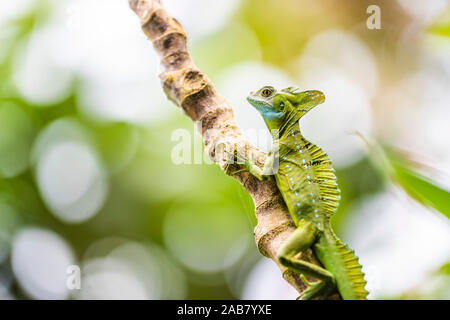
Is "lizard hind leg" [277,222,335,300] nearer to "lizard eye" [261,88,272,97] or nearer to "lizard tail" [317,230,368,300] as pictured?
"lizard tail" [317,230,368,300]

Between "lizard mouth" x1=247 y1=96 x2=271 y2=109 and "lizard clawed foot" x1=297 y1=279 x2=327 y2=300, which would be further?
"lizard mouth" x1=247 y1=96 x2=271 y2=109

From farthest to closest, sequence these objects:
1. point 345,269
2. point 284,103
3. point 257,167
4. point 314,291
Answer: point 284,103 < point 257,167 < point 345,269 < point 314,291

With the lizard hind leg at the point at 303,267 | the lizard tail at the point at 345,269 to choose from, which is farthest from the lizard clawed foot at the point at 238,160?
the lizard tail at the point at 345,269

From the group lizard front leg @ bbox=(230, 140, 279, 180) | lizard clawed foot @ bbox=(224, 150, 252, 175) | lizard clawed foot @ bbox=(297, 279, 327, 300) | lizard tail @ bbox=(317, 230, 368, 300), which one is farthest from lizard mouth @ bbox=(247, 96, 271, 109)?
lizard clawed foot @ bbox=(297, 279, 327, 300)

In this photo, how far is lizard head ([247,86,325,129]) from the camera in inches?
120

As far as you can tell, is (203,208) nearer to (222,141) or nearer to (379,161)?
(222,141)

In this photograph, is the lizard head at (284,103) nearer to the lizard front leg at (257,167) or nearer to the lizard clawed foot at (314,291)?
the lizard front leg at (257,167)

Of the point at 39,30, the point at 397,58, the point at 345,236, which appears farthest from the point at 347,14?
the point at 39,30

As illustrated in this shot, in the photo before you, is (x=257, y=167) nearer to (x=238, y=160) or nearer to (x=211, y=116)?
(x=238, y=160)

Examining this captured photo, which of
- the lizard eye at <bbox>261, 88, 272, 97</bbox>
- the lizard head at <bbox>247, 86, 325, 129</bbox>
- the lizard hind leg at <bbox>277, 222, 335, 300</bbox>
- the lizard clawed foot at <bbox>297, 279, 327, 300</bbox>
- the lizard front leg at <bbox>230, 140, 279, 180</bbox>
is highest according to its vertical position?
the lizard eye at <bbox>261, 88, 272, 97</bbox>

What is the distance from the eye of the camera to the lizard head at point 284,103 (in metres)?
3.06

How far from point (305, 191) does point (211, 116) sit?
0.79 metres

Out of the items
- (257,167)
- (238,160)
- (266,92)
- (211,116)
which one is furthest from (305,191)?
(266,92)

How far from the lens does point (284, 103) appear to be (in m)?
3.08
